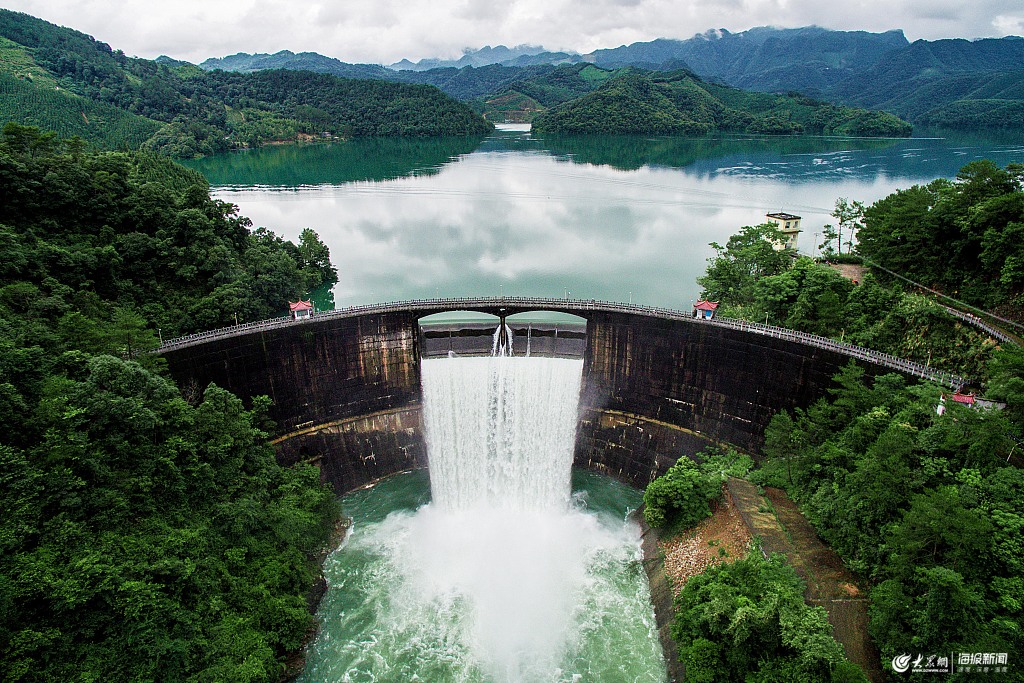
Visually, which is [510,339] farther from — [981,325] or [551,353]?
[981,325]

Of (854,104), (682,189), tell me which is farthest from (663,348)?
(854,104)

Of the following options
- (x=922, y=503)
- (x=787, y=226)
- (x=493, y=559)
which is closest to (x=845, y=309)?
(x=922, y=503)

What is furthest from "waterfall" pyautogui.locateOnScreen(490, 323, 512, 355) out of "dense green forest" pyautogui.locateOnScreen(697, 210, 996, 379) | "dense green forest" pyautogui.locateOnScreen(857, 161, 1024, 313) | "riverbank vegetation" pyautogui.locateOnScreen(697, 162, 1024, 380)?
"dense green forest" pyautogui.locateOnScreen(857, 161, 1024, 313)

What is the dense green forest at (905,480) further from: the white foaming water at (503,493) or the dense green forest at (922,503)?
the white foaming water at (503,493)

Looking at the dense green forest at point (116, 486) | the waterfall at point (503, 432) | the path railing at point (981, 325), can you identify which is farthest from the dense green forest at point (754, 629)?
the dense green forest at point (116, 486)

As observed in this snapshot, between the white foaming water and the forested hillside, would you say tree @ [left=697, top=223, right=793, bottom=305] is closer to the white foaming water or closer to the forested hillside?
the white foaming water

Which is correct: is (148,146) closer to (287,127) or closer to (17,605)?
(287,127)
